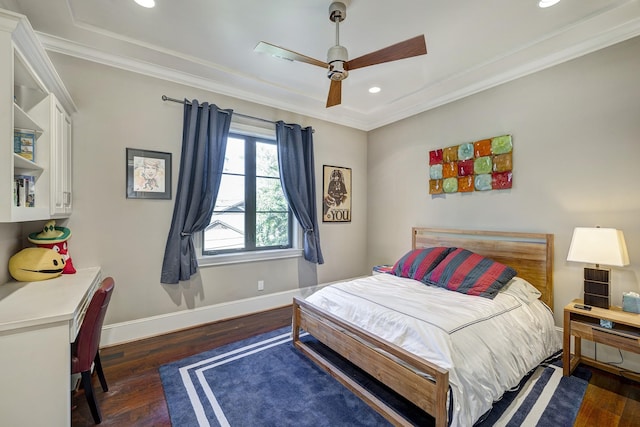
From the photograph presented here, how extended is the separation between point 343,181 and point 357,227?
2.72 ft

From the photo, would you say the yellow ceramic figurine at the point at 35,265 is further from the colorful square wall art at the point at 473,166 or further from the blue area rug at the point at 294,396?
the colorful square wall art at the point at 473,166

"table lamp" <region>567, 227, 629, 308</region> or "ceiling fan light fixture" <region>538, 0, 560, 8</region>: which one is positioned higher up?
"ceiling fan light fixture" <region>538, 0, 560, 8</region>

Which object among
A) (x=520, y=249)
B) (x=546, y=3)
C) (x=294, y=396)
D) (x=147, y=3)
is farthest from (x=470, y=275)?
(x=147, y=3)

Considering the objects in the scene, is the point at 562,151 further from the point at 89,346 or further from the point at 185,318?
the point at 185,318

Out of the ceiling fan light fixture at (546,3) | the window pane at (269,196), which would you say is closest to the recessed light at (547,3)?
the ceiling fan light fixture at (546,3)

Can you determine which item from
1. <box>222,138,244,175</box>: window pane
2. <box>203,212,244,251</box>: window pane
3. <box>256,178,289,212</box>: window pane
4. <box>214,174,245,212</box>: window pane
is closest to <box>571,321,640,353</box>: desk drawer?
<box>256,178,289,212</box>: window pane

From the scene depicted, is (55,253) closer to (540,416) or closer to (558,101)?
(540,416)

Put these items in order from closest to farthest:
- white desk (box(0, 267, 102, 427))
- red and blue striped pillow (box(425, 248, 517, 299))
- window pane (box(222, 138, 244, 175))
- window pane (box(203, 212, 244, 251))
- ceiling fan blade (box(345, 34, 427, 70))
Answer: white desk (box(0, 267, 102, 427)) → ceiling fan blade (box(345, 34, 427, 70)) → red and blue striped pillow (box(425, 248, 517, 299)) → window pane (box(203, 212, 244, 251)) → window pane (box(222, 138, 244, 175))

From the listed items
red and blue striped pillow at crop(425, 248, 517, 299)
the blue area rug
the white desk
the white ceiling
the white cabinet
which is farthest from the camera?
red and blue striped pillow at crop(425, 248, 517, 299)

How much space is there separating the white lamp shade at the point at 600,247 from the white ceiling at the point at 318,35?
1.68 m

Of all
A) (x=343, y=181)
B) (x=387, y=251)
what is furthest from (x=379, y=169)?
(x=387, y=251)

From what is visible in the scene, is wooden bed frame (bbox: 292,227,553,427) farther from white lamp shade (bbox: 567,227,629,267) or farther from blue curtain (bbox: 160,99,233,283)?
blue curtain (bbox: 160,99,233,283)

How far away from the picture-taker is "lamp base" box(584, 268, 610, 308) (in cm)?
223

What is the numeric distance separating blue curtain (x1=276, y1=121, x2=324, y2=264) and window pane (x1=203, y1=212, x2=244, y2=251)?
2.43ft
